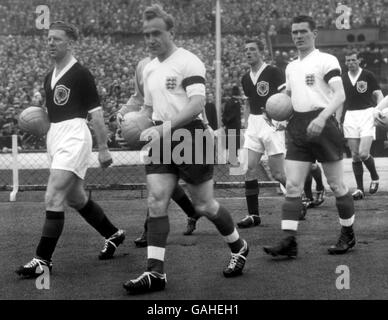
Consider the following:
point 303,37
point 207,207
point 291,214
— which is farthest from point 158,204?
point 303,37

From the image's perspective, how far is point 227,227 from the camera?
604 cm

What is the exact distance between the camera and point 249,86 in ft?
29.3

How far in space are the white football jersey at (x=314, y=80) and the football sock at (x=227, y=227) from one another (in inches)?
52.5

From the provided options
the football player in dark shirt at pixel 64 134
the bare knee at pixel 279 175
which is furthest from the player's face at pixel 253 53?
the football player in dark shirt at pixel 64 134

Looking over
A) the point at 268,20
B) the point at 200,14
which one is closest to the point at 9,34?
the point at 200,14

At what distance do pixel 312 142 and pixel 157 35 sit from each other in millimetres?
1770

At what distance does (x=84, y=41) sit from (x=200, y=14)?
568 cm

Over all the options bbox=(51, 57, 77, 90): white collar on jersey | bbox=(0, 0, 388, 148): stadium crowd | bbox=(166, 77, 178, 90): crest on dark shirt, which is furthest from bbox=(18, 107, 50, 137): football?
bbox=(0, 0, 388, 148): stadium crowd

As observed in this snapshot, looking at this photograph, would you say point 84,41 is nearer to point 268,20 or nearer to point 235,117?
point 268,20

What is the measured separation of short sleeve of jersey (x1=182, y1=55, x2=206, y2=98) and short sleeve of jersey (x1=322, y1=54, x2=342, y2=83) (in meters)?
1.35

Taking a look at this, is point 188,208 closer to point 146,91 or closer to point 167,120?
point 146,91

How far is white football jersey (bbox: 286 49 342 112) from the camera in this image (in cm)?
667

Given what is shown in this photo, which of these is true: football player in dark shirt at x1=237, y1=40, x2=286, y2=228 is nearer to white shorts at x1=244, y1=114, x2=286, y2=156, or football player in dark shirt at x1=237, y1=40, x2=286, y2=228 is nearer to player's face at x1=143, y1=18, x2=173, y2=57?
white shorts at x1=244, y1=114, x2=286, y2=156

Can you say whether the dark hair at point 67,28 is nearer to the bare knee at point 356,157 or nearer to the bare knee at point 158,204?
the bare knee at point 158,204
